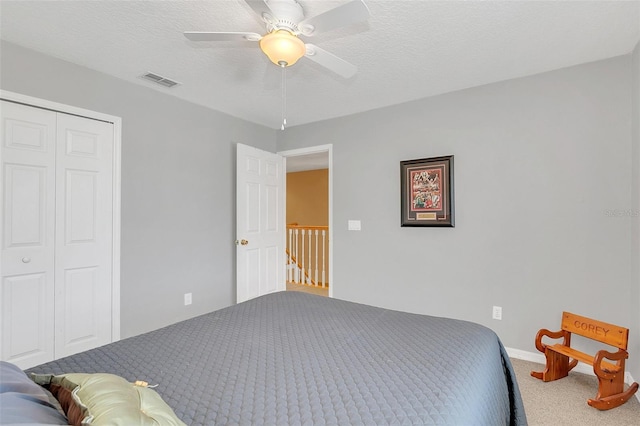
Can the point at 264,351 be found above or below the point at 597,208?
below

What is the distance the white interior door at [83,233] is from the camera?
240 centimetres

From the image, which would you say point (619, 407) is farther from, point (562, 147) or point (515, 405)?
point (562, 147)

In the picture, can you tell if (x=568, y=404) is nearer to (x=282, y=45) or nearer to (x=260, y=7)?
(x=282, y=45)

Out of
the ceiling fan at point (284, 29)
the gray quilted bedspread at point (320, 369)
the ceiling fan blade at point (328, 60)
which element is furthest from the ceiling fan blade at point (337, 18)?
the gray quilted bedspread at point (320, 369)

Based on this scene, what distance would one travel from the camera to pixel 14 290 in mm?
2184

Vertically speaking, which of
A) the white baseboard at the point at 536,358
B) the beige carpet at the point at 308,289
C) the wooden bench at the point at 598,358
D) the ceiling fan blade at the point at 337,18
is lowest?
the beige carpet at the point at 308,289

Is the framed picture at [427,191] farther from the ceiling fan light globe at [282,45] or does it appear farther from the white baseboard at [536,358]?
the ceiling fan light globe at [282,45]

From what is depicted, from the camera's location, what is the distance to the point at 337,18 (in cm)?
148

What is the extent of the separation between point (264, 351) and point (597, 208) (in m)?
2.61

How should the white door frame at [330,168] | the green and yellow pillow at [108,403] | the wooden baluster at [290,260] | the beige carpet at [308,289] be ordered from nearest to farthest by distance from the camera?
the green and yellow pillow at [108,403] < the white door frame at [330,168] < the beige carpet at [308,289] < the wooden baluster at [290,260]

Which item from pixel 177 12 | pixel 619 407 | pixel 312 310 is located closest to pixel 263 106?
pixel 177 12

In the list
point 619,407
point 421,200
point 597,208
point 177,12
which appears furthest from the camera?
point 421,200

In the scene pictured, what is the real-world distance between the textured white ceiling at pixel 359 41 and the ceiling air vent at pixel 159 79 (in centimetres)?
8

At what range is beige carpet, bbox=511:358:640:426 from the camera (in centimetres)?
187
